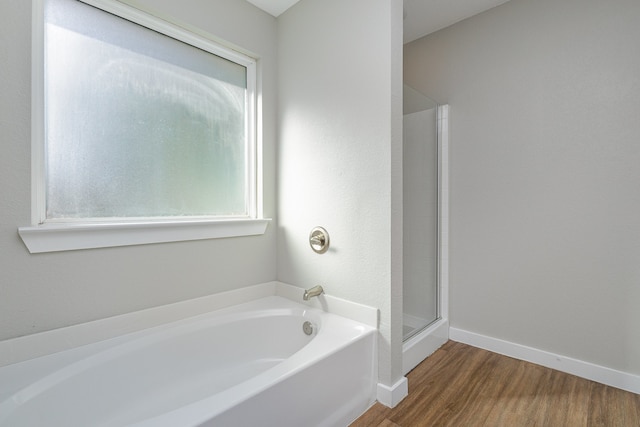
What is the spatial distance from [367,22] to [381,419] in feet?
6.53

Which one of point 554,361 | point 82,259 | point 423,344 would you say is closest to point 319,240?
point 423,344

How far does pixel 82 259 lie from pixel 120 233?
0.58ft

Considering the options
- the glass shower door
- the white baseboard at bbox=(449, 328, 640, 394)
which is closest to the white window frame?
the glass shower door

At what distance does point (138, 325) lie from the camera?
4.70ft

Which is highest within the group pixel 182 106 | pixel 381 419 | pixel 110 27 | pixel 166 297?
pixel 110 27

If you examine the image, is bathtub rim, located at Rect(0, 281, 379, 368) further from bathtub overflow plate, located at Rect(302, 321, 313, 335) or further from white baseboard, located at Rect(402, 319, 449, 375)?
white baseboard, located at Rect(402, 319, 449, 375)

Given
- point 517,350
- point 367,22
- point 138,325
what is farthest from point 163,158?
point 517,350

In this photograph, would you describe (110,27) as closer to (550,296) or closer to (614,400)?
(550,296)

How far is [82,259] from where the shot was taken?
1.28 metres

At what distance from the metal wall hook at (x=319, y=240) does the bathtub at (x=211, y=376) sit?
0.37 m

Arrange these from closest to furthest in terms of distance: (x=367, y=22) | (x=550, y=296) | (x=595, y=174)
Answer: (x=367, y=22), (x=595, y=174), (x=550, y=296)

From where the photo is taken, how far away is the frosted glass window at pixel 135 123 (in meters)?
1.29

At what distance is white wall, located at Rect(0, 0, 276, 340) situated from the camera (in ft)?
3.67

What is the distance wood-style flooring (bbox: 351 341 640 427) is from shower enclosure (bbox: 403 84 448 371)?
8.7 inches
